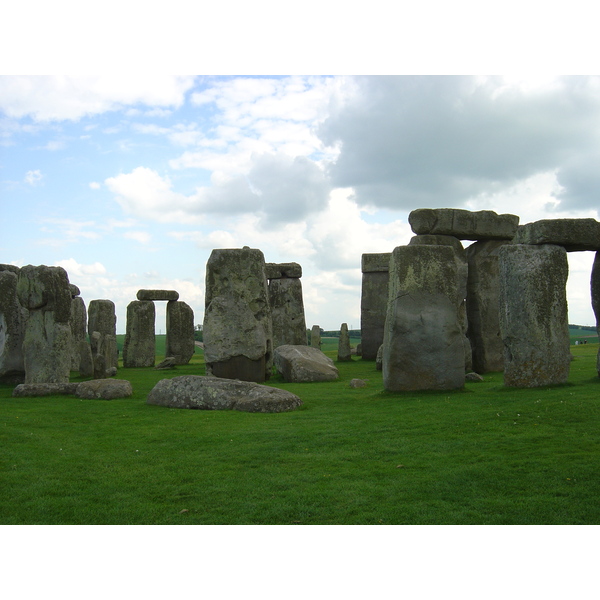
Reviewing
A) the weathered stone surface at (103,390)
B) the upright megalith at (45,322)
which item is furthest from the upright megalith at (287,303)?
the weathered stone surface at (103,390)

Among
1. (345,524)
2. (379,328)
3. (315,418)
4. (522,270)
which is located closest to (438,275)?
(522,270)

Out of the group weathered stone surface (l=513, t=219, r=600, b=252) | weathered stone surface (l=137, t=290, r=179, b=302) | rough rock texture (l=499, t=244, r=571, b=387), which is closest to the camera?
rough rock texture (l=499, t=244, r=571, b=387)

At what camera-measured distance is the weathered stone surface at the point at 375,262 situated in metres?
22.4

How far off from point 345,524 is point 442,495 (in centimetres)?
107

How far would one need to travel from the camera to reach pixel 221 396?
9.92m

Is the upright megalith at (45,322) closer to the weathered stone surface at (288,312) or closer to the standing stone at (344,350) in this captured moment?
the weathered stone surface at (288,312)

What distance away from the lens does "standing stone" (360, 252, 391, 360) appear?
22.1 metres

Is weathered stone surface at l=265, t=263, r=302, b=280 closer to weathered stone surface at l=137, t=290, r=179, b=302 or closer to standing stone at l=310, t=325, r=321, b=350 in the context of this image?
standing stone at l=310, t=325, r=321, b=350

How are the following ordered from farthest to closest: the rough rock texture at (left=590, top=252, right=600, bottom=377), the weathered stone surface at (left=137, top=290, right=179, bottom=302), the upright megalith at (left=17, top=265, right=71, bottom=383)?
the weathered stone surface at (left=137, top=290, right=179, bottom=302)
the upright megalith at (left=17, top=265, right=71, bottom=383)
the rough rock texture at (left=590, top=252, right=600, bottom=377)

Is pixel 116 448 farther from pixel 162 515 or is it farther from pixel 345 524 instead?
pixel 345 524

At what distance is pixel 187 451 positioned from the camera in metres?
7.19

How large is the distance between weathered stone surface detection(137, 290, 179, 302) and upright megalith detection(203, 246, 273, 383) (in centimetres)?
1042

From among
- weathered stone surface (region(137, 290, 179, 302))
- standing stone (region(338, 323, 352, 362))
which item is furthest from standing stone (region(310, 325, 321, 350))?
weathered stone surface (region(137, 290, 179, 302))

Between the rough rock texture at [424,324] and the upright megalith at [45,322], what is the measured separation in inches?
269
